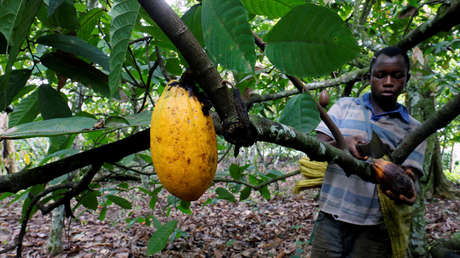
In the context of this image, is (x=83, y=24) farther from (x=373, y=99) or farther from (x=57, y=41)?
(x=373, y=99)

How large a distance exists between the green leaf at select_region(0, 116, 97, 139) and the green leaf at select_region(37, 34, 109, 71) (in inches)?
9.7

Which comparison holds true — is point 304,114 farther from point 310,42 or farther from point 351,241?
point 351,241

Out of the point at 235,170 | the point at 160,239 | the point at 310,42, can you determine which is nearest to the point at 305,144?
the point at 310,42

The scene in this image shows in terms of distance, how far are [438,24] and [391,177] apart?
77 centimetres

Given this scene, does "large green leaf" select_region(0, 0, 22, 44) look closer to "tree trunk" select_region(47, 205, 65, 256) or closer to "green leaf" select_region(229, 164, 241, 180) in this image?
"green leaf" select_region(229, 164, 241, 180)

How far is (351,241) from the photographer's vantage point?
1921 mm

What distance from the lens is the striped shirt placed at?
182 cm

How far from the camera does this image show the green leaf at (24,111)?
0.89 m

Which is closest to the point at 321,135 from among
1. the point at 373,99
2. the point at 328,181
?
the point at 328,181

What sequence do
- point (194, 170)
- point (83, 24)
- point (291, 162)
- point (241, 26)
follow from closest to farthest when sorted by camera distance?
point (241, 26) → point (194, 170) → point (83, 24) → point (291, 162)

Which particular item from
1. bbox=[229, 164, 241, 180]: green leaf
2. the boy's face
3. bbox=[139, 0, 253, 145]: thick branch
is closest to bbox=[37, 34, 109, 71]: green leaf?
bbox=[139, 0, 253, 145]: thick branch

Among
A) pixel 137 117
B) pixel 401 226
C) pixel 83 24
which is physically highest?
pixel 83 24

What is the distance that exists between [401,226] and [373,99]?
0.93 m

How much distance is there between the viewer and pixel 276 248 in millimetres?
3281
